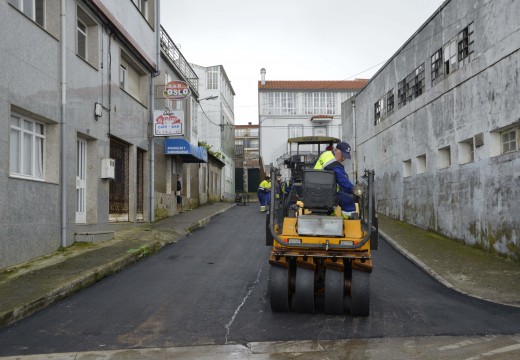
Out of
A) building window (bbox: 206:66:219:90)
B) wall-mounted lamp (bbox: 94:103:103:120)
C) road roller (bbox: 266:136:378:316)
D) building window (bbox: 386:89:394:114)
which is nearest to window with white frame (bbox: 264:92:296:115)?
building window (bbox: 206:66:219:90)

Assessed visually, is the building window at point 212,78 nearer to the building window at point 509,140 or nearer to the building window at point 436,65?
the building window at point 436,65

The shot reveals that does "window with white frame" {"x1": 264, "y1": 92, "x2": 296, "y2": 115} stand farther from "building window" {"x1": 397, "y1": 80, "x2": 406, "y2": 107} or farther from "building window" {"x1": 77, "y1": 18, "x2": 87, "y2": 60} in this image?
"building window" {"x1": 77, "y1": 18, "x2": 87, "y2": 60}

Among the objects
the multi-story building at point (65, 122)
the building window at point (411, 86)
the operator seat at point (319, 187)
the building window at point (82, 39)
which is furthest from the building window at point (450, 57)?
the building window at point (82, 39)

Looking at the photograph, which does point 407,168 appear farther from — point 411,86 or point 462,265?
point 462,265

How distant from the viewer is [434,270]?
10.1 meters

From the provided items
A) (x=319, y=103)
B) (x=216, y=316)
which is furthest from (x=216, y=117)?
(x=216, y=316)

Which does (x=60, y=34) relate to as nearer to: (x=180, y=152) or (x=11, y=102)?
(x=11, y=102)

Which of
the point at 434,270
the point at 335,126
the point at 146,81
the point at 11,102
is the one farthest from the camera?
the point at 335,126

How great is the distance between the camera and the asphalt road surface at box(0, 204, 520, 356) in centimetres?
570

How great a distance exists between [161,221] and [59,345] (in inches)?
515

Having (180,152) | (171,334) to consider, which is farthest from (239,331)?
(180,152)

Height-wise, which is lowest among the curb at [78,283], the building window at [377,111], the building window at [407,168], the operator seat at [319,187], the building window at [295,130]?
the curb at [78,283]

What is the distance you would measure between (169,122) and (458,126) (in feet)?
30.5

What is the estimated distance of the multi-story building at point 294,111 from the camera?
48469mm
